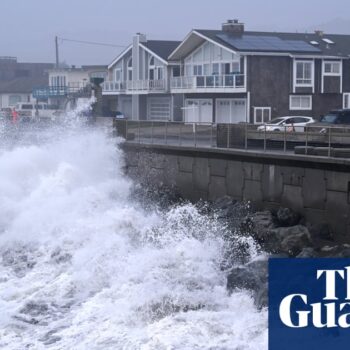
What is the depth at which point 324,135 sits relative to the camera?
19141 millimetres

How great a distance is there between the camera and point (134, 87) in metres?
50.6

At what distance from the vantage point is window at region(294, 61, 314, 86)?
1642 inches

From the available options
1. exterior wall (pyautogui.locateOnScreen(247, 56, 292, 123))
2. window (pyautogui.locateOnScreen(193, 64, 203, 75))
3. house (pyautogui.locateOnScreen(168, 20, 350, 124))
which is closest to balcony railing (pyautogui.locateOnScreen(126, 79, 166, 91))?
window (pyautogui.locateOnScreen(193, 64, 203, 75))

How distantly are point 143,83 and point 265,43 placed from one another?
9906 millimetres

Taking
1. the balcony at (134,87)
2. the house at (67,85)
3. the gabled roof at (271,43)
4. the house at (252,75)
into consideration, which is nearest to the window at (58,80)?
the house at (67,85)

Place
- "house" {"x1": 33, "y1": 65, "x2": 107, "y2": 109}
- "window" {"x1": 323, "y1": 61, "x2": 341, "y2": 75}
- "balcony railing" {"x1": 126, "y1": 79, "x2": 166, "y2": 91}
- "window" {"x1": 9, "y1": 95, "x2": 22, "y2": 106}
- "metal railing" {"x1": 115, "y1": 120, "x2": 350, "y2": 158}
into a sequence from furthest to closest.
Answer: "window" {"x1": 9, "y1": 95, "x2": 22, "y2": 106} → "house" {"x1": 33, "y1": 65, "x2": 107, "y2": 109} → "balcony railing" {"x1": 126, "y1": 79, "x2": 166, "y2": 91} → "window" {"x1": 323, "y1": 61, "x2": 341, "y2": 75} → "metal railing" {"x1": 115, "y1": 120, "x2": 350, "y2": 158}

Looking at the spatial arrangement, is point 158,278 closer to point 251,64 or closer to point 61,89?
point 251,64

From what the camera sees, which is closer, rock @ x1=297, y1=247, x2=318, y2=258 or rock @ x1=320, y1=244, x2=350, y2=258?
rock @ x1=297, y1=247, x2=318, y2=258

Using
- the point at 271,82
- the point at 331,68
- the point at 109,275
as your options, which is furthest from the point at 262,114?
the point at 109,275

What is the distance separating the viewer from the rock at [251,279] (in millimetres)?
13280

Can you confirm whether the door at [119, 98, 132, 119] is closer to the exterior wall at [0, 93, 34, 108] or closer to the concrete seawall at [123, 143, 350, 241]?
the concrete seawall at [123, 143, 350, 241]

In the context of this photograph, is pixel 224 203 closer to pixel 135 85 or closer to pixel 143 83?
pixel 143 83

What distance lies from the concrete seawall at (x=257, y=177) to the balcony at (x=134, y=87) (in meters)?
21.5

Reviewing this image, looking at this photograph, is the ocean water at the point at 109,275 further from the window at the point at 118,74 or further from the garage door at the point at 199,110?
the window at the point at 118,74
